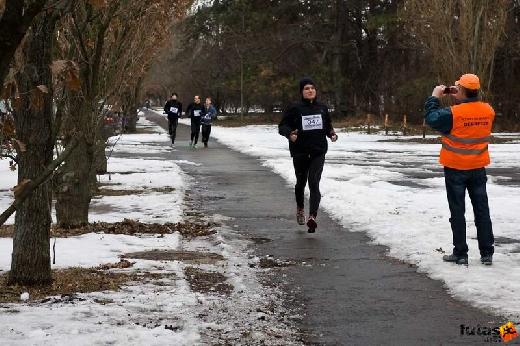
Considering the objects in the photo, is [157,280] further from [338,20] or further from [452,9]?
[338,20]

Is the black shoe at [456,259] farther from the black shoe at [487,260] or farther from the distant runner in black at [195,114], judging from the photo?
the distant runner in black at [195,114]

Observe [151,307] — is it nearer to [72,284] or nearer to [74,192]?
[72,284]

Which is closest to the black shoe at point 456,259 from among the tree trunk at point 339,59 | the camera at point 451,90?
the camera at point 451,90

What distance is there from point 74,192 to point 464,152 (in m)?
4.93

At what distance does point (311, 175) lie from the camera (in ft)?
31.4

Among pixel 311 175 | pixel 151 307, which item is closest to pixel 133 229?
pixel 311 175

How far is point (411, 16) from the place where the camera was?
115ft

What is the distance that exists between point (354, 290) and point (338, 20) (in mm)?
46458

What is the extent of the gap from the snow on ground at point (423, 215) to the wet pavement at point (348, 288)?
22 cm

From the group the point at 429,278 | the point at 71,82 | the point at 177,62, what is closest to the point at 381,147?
the point at 429,278

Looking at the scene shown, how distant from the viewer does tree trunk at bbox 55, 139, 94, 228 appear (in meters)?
9.36

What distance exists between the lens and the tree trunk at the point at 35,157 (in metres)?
5.54

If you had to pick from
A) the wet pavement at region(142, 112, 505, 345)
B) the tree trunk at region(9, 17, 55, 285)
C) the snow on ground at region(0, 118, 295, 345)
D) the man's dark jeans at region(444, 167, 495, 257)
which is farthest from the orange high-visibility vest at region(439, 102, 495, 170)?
the tree trunk at region(9, 17, 55, 285)

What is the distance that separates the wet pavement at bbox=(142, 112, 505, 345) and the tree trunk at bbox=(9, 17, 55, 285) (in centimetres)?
208
